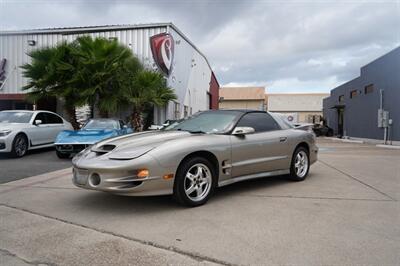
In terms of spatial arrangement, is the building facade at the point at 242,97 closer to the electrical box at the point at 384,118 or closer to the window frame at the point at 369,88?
the window frame at the point at 369,88

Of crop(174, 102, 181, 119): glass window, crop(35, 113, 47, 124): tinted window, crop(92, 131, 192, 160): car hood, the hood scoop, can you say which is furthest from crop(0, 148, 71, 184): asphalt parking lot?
crop(174, 102, 181, 119): glass window

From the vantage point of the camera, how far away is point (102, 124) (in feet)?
36.0

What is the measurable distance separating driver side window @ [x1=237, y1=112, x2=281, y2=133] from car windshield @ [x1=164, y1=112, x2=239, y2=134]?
0.57 feet

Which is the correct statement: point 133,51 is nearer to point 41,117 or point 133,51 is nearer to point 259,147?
point 41,117

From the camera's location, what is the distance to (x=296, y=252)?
3123 millimetres

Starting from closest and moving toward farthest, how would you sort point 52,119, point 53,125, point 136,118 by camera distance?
point 53,125 → point 52,119 → point 136,118

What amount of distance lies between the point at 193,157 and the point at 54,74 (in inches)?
424

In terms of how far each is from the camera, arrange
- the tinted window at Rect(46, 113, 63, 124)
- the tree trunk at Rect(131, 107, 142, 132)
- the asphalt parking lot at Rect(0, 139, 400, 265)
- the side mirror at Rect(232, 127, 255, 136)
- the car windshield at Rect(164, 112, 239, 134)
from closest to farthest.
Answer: the asphalt parking lot at Rect(0, 139, 400, 265)
the side mirror at Rect(232, 127, 255, 136)
the car windshield at Rect(164, 112, 239, 134)
the tinted window at Rect(46, 113, 63, 124)
the tree trunk at Rect(131, 107, 142, 132)

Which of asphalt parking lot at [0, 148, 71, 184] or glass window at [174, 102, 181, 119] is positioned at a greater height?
glass window at [174, 102, 181, 119]

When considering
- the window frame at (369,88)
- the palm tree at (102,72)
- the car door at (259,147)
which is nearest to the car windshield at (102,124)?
the palm tree at (102,72)

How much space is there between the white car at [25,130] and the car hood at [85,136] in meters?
1.47

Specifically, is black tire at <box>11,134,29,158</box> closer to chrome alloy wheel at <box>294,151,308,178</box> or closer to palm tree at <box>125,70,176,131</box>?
palm tree at <box>125,70,176,131</box>

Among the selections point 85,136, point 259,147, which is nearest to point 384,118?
point 259,147

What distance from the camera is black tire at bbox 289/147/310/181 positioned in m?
6.35
